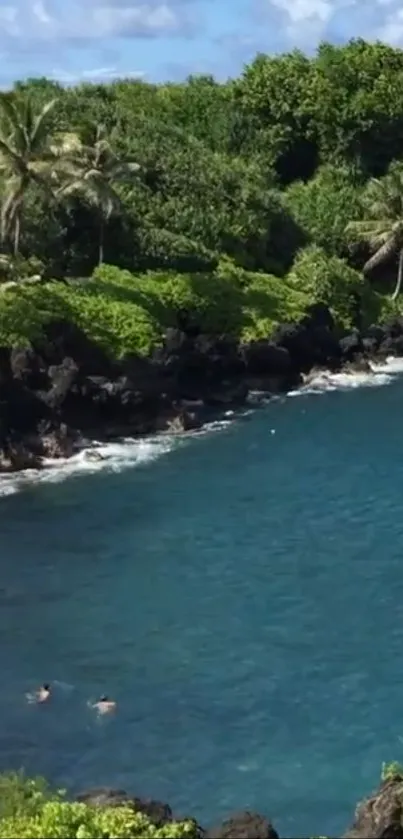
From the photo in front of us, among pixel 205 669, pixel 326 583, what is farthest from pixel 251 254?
pixel 205 669

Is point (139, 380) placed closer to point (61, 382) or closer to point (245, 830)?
point (61, 382)

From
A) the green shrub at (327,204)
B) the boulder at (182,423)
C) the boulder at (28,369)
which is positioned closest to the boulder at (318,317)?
the green shrub at (327,204)

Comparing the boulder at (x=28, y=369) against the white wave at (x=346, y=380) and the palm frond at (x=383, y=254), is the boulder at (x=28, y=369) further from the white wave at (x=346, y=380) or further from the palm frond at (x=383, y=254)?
the palm frond at (x=383, y=254)

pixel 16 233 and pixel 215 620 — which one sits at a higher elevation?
pixel 16 233

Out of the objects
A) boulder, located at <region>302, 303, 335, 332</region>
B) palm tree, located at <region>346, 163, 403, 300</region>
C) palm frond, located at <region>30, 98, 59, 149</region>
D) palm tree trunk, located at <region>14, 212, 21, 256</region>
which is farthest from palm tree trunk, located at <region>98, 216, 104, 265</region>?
palm tree, located at <region>346, 163, 403, 300</region>

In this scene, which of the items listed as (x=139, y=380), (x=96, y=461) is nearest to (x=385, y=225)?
(x=139, y=380)

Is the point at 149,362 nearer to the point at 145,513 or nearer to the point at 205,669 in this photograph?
the point at 145,513

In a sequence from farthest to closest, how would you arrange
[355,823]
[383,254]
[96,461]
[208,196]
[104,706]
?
[208,196] < [383,254] < [96,461] < [104,706] < [355,823]

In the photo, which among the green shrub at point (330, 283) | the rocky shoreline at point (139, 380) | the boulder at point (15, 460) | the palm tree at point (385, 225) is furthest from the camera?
the palm tree at point (385, 225)
